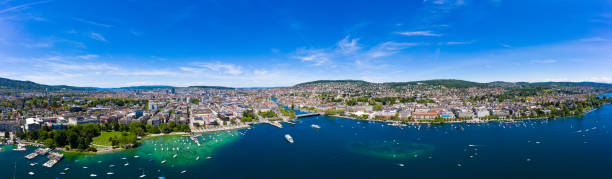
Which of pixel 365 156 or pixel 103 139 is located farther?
pixel 103 139

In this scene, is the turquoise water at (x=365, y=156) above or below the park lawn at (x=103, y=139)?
below

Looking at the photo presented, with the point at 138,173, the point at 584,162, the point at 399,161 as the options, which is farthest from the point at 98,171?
the point at 584,162

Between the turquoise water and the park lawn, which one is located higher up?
the park lawn

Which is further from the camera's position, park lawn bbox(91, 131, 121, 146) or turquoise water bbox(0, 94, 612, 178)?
park lawn bbox(91, 131, 121, 146)

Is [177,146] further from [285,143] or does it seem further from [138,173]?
[285,143]

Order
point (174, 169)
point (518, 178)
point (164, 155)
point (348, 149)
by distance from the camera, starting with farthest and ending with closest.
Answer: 1. point (348, 149)
2. point (164, 155)
3. point (174, 169)
4. point (518, 178)

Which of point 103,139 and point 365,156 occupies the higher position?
point 103,139

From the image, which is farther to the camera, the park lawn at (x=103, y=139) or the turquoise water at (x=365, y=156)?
the park lawn at (x=103, y=139)

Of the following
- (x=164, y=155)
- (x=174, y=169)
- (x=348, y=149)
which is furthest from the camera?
(x=348, y=149)
